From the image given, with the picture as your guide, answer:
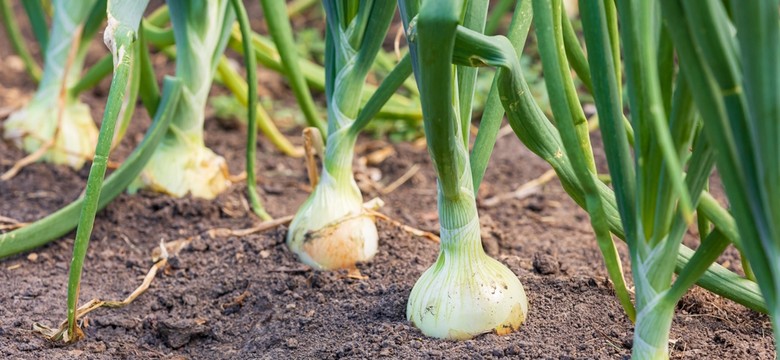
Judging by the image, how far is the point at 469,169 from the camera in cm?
115

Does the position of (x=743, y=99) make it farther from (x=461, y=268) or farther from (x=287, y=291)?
(x=287, y=291)

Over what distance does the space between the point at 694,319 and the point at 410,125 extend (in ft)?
3.96

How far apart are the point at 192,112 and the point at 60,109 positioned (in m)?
0.38

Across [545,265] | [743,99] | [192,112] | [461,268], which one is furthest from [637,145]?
[192,112]

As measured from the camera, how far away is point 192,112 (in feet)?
5.74

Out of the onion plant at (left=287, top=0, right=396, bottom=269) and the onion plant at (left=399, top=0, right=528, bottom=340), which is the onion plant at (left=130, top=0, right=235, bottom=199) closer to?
the onion plant at (left=287, top=0, right=396, bottom=269)

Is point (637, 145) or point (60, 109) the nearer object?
point (637, 145)

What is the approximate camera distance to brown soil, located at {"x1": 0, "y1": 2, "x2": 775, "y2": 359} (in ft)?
3.78

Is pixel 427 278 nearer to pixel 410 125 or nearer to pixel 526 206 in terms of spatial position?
pixel 526 206

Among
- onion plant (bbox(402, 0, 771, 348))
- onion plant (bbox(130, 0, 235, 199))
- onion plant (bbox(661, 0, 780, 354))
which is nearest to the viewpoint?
onion plant (bbox(661, 0, 780, 354))

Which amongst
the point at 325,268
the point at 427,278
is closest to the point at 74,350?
the point at 325,268

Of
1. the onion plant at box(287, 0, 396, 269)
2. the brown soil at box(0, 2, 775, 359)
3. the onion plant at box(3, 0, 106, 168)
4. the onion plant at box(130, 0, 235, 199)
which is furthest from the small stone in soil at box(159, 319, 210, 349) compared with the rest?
the onion plant at box(3, 0, 106, 168)

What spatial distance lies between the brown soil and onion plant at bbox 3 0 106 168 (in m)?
0.05

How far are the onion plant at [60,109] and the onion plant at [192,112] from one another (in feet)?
0.96
